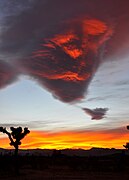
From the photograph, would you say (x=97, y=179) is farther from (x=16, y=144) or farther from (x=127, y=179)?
(x=16, y=144)

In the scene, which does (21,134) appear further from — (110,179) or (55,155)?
(55,155)

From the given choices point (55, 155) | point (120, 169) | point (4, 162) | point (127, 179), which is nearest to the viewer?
point (127, 179)

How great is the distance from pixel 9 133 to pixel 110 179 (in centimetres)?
1151

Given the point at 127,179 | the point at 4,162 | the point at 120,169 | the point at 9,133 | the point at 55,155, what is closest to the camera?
the point at 127,179

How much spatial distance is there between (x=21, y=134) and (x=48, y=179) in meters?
7.53

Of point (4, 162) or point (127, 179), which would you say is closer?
point (127, 179)

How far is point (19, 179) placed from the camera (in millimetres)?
31703

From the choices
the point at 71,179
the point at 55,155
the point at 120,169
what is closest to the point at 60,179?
the point at 71,179

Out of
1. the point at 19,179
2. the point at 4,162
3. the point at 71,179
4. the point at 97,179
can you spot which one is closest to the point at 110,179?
the point at 97,179

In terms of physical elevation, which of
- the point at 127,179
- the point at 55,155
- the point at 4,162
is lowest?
the point at 127,179

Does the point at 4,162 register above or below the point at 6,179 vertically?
above

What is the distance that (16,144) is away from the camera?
124ft

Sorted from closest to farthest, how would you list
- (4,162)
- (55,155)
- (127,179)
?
(127,179) < (4,162) < (55,155)

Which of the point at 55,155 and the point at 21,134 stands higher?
the point at 55,155
